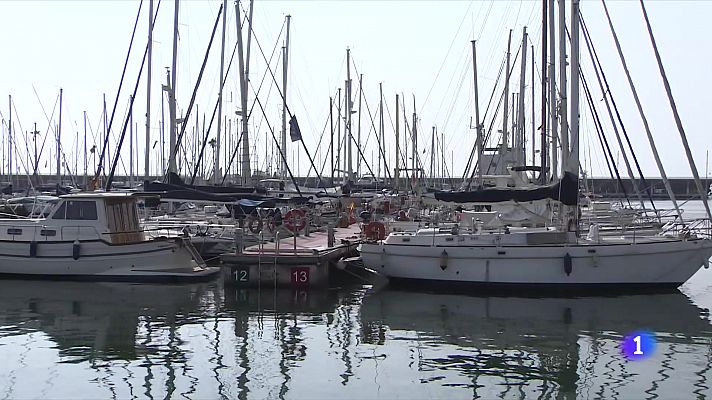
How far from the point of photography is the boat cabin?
23938 millimetres

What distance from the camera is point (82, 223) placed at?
78.6 ft

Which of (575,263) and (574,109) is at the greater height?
(574,109)

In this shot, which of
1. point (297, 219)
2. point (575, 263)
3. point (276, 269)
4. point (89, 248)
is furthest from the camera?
point (297, 219)

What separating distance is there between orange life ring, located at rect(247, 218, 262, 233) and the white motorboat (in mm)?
3866

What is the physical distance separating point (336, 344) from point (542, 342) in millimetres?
4383

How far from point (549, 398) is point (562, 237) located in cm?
1033

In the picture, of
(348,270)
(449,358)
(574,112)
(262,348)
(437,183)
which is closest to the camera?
(449,358)

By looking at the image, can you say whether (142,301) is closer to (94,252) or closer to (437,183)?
(94,252)

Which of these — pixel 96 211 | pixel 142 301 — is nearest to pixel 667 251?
pixel 142 301

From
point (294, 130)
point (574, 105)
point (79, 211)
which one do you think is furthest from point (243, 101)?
point (574, 105)

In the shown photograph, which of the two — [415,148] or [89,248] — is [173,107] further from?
[415,148]

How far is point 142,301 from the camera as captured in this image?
21.3 m

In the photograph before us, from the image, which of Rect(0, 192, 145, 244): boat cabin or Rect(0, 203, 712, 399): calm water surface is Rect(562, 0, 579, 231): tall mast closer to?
Rect(0, 203, 712, 399): calm water surface

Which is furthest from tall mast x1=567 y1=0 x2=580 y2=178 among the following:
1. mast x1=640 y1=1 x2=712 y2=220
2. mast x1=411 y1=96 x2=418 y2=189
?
mast x1=411 y1=96 x2=418 y2=189
